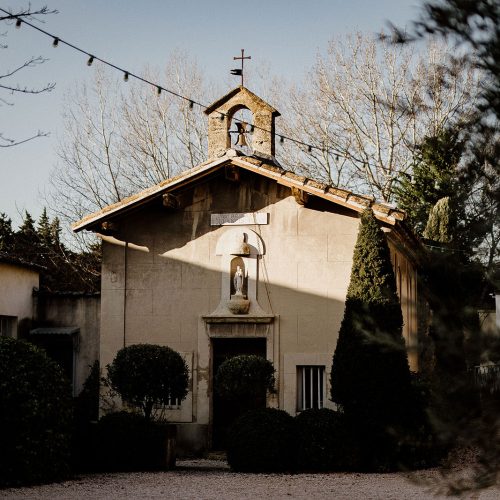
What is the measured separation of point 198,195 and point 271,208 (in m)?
1.49

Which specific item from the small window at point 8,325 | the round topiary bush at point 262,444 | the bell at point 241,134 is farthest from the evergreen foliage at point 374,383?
the small window at point 8,325

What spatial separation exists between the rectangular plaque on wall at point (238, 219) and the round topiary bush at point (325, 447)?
15.0 feet

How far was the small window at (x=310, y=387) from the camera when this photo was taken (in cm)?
1659

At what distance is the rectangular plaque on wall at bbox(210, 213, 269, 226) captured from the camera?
1716 cm

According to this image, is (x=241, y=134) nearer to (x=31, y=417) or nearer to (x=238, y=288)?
(x=238, y=288)

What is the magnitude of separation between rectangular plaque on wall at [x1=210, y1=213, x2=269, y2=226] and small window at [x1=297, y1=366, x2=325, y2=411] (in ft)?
9.54

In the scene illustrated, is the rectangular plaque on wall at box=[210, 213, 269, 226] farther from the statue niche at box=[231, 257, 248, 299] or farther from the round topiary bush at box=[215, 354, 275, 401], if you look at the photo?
the round topiary bush at box=[215, 354, 275, 401]

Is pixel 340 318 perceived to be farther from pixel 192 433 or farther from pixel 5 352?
pixel 5 352

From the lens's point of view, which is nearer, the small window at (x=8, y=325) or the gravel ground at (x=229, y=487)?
the gravel ground at (x=229, y=487)

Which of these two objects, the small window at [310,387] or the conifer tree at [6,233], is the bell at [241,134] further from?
the conifer tree at [6,233]

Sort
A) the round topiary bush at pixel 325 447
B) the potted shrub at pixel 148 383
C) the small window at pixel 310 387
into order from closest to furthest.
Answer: the round topiary bush at pixel 325 447 < the potted shrub at pixel 148 383 < the small window at pixel 310 387

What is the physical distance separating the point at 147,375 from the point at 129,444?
3.80 feet

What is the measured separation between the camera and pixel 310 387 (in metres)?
16.7

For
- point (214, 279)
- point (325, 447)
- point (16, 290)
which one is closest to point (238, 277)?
point (214, 279)
